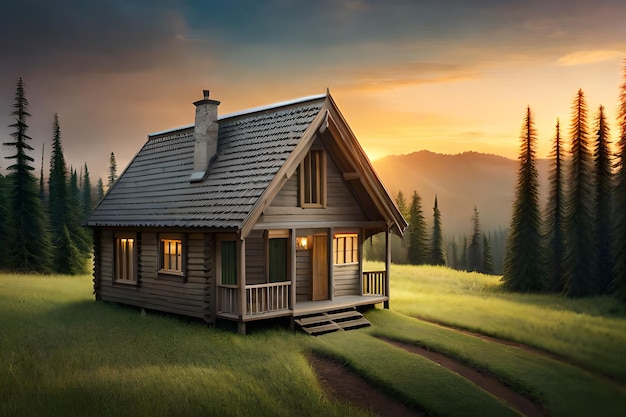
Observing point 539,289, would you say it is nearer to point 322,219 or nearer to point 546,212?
point 546,212

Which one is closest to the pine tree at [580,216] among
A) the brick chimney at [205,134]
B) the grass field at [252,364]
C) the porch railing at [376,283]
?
the grass field at [252,364]

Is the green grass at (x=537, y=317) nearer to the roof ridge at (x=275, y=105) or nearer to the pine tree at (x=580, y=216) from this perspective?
the pine tree at (x=580, y=216)

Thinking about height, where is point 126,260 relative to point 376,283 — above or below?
above

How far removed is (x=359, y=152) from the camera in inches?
758

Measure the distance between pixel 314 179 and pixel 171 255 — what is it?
6.30 meters

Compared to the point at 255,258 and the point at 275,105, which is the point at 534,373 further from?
the point at 275,105

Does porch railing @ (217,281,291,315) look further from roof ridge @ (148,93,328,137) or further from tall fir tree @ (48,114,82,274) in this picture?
tall fir tree @ (48,114,82,274)

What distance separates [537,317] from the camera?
2097 centimetres

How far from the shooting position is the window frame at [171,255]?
18.9 meters

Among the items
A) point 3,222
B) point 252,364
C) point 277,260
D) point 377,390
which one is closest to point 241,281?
point 277,260

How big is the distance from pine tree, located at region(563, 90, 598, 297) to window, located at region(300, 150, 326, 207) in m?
15.0

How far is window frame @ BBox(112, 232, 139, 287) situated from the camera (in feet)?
70.0

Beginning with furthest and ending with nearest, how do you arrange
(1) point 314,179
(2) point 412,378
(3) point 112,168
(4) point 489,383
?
(3) point 112,168 → (1) point 314,179 → (4) point 489,383 → (2) point 412,378

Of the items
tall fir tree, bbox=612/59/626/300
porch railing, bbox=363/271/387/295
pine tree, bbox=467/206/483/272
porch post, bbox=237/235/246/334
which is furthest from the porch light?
pine tree, bbox=467/206/483/272
